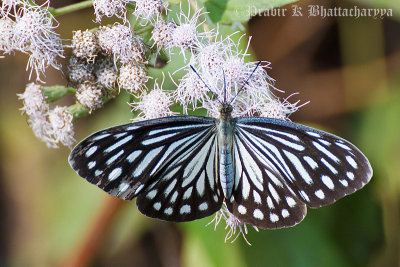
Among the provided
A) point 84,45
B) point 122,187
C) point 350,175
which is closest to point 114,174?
point 122,187

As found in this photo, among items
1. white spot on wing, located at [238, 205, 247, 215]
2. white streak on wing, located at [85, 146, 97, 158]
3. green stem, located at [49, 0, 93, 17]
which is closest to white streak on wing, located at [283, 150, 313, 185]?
white spot on wing, located at [238, 205, 247, 215]

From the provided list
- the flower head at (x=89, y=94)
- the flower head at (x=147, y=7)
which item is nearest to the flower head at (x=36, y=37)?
the flower head at (x=89, y=94)

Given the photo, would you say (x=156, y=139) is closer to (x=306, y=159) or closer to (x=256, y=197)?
(x=256, y=197)

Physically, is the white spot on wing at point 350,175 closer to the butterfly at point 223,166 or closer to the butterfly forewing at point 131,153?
the butterfly at point 223,166

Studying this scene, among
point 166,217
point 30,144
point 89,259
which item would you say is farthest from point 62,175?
point 166,217

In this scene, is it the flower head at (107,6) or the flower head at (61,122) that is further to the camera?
the flower head at (61,122)

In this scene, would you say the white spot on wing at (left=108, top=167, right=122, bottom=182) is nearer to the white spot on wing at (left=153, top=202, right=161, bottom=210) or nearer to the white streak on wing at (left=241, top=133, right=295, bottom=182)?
the white spot on wing at (left=153, top=202, right=161, bottom=210)
